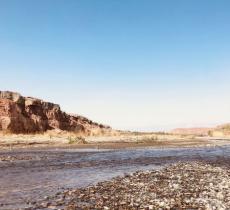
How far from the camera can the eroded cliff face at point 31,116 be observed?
86500mm

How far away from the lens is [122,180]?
2142 centimetres

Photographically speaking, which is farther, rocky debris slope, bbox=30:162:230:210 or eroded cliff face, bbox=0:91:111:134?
eroded cliff face, bbox=0:91:111:134

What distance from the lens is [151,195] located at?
16625 millimetres

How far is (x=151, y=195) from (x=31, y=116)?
7994cm

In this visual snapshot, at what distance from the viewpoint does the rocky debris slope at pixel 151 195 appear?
1470 cm

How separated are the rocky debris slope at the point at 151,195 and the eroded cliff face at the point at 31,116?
66.6m

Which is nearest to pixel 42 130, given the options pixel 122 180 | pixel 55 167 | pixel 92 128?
pixel 92 128

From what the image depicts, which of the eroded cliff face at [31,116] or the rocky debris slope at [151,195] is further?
the eroded cliff face at [31,116]

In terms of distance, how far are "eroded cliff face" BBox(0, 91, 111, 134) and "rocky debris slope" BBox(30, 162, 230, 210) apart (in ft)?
219

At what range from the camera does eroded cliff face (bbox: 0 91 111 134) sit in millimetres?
86500

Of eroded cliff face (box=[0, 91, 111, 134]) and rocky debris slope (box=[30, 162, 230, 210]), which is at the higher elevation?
eroded cliff face (box=[0, 91, 111, 134])

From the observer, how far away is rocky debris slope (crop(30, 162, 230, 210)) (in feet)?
48.2

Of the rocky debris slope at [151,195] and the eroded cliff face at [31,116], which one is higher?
the eroded cliff face at [31,116]

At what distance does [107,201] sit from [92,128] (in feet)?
321
